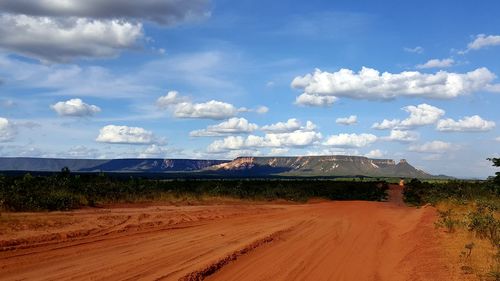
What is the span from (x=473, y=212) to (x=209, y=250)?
40.2 ft

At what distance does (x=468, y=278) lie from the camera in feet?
36.1

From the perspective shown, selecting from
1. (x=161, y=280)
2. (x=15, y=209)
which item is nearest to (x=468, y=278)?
(x=161, y=280)

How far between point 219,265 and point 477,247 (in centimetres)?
820

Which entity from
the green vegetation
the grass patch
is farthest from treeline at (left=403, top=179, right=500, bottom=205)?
the grass patch

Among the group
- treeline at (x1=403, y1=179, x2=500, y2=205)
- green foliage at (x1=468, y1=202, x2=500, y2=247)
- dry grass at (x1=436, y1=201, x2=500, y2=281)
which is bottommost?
dry grass at (x1=436, y1=201, x2=500, y2=281)

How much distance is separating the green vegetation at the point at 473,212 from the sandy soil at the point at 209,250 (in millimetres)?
843

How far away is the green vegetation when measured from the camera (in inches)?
515

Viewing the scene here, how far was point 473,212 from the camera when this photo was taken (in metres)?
20.5

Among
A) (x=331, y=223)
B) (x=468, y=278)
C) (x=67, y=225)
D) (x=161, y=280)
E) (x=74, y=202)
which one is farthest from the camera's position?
(x=74, y=202)

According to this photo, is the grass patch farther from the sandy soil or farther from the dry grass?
the sandy soil

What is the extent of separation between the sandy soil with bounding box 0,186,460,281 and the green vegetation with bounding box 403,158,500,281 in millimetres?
843

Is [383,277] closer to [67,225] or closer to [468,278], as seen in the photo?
[468,278]

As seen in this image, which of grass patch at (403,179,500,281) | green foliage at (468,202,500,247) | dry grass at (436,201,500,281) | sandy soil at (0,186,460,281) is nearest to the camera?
sandy soil at (0,186,460,281)

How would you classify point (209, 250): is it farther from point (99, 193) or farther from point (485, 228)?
point (99, 193)
